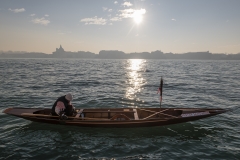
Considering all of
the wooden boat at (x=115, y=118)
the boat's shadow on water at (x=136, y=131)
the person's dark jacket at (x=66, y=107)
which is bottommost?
the boat's shadow on water at (x=136, y=131)

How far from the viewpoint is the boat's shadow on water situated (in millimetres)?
11930

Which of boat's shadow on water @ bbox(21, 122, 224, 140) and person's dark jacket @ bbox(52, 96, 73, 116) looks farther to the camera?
person's dark jacket @ bbox(52, 96, 73, 116)

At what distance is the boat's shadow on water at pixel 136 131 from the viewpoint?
11.9 meters

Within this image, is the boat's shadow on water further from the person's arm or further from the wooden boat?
the person's arm

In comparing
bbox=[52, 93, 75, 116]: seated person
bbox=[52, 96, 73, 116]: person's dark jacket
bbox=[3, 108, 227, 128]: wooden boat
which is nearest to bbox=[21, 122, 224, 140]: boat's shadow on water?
bbox=[3, 108, 227, 128]: wooden boat

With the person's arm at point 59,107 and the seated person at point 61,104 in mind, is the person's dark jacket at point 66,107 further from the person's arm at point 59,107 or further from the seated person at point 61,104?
the person's arm at point 59,107

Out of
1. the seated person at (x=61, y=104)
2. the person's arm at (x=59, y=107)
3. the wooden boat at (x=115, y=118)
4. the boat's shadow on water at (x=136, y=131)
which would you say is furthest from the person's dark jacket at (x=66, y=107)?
the boat's shadow on water at (x=136, y=131)

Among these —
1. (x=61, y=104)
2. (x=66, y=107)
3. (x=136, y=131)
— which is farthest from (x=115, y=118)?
(x=61, y=104)

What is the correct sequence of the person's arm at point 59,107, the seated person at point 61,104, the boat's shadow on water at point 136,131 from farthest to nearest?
the person's arm at point 59,107 < the seated person at point 61,104 < the boat's shadow on water at point 136,131

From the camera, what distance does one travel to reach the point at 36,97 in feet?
73.0

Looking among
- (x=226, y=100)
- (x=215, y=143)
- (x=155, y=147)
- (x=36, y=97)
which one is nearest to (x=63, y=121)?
(x=155, y=147)

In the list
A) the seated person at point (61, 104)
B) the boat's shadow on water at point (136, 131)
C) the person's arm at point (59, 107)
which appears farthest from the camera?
the person's arm at point (59, 107)

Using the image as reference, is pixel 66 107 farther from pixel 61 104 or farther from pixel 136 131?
pixel 136 131

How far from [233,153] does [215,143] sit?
129 cm
